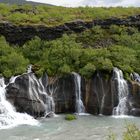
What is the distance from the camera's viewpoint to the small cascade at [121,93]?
144ft

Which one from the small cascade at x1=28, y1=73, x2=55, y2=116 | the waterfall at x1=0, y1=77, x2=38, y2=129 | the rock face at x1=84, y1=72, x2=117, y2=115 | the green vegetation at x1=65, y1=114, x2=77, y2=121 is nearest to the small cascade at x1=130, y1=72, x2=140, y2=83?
the rock face at x1=84, y1=72, x2=117, y2=115

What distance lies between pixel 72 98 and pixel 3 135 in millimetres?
10924

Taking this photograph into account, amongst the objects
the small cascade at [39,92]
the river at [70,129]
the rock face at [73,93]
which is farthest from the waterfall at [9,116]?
the small cascade at [39,92]

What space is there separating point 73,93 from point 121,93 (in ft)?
16.2

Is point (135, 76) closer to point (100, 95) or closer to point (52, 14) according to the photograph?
point (100, 95)

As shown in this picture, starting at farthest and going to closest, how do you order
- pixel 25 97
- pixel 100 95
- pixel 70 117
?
1. pixel 100 95
2. pixel 25 97
3. pixel 70 117

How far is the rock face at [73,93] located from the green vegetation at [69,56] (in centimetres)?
89

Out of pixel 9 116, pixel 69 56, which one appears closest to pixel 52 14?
pixel 69 56

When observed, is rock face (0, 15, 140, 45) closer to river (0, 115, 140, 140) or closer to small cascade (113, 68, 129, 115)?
small cascade (113, 68, 129, 115)

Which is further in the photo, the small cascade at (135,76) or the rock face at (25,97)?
the small cascade at (135,76)

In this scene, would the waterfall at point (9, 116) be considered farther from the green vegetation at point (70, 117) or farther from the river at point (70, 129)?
the green vegetation at point (70, 117)

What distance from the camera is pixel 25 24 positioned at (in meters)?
54.6

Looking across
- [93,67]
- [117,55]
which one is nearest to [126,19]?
[117,55]

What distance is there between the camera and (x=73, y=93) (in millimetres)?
44562
